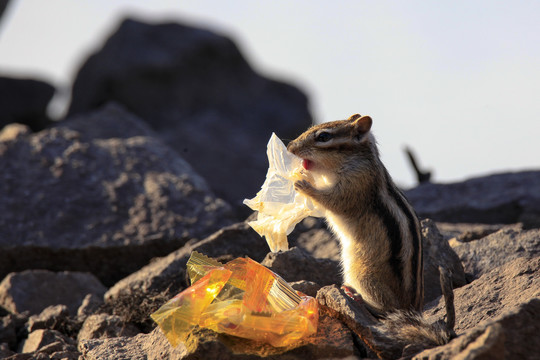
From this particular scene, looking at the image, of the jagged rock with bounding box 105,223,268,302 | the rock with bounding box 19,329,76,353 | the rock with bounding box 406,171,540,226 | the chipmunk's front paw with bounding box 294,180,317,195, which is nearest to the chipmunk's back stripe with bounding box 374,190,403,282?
the chipmunk's front paw with bounding box 294,180,317,195

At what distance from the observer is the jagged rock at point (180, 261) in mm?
6207

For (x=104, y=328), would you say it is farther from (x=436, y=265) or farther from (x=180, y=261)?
(x=436, y=265)

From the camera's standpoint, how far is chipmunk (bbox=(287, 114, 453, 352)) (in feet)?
15.7

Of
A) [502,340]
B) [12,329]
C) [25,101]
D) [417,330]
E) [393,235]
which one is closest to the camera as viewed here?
[502,340]

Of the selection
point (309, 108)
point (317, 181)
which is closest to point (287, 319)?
point (317, 181)

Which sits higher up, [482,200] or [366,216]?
[366,216]

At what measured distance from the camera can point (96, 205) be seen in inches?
312

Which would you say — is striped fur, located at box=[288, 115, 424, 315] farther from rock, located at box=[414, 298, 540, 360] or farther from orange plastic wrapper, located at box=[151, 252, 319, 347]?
rock, located at box=[414, 298, 540, 360]

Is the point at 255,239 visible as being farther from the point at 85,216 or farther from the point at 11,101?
the point at 11,101

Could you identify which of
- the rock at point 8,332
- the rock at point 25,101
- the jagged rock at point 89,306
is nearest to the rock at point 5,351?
the rock at point 8,332

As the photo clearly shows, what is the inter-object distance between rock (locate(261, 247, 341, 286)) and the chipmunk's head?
28.1 inches

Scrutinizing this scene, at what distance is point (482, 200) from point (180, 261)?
14.3ft

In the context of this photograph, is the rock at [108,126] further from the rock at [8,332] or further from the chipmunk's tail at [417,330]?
the chipmunk's tail at [417,330]

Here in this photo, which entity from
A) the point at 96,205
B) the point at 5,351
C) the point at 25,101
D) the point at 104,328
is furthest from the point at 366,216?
the point at 25,101
